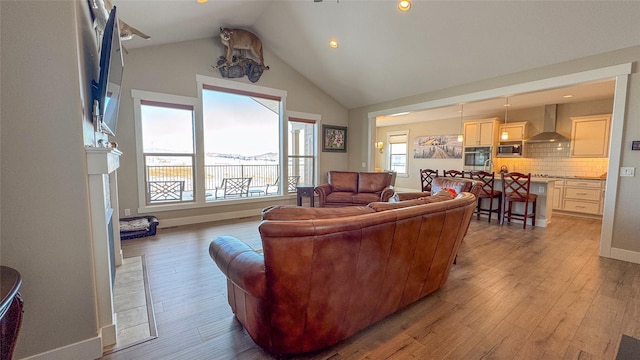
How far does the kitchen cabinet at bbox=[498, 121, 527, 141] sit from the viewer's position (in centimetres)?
662

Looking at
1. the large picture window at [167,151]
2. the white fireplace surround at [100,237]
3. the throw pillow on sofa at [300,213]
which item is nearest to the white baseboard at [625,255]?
the throw pillow on sofa at [300,213]

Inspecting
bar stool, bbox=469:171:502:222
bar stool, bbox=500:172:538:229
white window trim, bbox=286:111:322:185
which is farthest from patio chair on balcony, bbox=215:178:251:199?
bar stool, bbox=500:172:538:229

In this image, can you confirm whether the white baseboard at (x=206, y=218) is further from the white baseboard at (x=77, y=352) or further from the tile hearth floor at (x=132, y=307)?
the white baseboard at (x=77, y=352)

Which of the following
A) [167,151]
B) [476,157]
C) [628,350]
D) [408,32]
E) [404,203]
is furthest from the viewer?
[476,157]

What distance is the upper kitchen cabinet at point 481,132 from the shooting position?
6941mm

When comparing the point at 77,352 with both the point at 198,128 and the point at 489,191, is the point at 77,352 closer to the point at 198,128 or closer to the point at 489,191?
the point at 198,128

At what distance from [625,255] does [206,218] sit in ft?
20.3

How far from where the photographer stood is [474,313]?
2043 millimetres

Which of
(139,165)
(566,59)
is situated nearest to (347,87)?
(566,59)

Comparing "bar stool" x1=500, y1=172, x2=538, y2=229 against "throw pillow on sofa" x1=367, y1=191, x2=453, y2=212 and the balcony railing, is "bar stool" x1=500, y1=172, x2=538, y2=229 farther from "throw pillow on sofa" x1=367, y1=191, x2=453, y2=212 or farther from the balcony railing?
the balcony railing

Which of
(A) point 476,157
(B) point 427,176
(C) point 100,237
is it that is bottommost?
(C) point 100,237

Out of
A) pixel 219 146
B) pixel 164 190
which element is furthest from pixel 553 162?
pixel 164 190

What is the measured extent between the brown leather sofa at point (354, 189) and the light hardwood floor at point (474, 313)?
Answer: 194 cm

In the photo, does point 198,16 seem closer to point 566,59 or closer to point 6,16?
point 6,16
